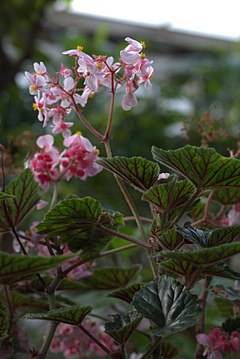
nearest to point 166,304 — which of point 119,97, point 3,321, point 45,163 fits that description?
point 3,321

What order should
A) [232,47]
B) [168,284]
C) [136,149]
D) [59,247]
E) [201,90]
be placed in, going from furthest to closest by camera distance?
[232,47] → [201,90] → [136,149] → [59,247] → [168,284]

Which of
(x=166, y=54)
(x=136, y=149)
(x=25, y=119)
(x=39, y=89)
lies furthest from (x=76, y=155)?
(x=166, y=54)

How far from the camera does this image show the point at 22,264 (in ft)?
1.45

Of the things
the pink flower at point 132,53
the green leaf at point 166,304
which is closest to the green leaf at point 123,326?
the green leaf at point 166,304

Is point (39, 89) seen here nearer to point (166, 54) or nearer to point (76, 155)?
point (76, 155)

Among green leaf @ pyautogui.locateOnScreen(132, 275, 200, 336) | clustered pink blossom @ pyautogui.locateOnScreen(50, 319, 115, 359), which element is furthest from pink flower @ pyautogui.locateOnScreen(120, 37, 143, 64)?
clustered pink blossom @ pyautogui.locateOnScreen(50, 319, 115, 359)

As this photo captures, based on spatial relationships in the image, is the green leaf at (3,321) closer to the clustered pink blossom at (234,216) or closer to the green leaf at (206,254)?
the green leaf at (206,254)

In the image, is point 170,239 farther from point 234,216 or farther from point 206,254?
point 234,216

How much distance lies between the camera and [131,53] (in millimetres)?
564

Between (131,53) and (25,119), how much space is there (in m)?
2.18

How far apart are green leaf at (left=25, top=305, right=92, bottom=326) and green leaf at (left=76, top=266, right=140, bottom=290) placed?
186 mm

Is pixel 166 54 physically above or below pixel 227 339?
below

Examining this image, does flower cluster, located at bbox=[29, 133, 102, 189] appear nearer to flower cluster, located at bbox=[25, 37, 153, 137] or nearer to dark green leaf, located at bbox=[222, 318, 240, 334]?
flower cluster, located at bbox=[25, 37, 153, 137]

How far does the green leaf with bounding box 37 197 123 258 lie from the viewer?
520mm
